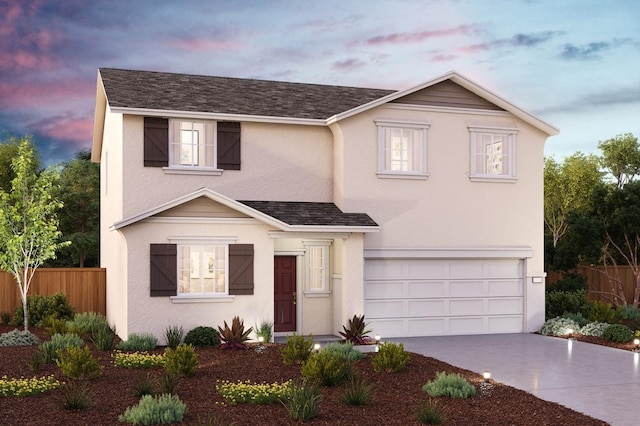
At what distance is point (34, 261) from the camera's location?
19.4m

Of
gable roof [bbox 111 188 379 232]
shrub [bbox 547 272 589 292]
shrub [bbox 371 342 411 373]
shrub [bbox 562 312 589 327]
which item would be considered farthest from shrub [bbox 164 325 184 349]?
shrub [bbox 547 272 589 292]

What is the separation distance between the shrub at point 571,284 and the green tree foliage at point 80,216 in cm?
2258

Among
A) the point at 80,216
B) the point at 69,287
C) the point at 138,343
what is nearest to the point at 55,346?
the point at 138,343

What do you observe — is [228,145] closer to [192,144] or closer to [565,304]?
[192,144]

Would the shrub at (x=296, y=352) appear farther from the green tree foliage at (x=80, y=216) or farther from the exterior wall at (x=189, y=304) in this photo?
the green tree foliage at (x=80, y=216)

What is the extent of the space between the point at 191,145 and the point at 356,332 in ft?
20.8

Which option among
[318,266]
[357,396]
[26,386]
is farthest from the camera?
[318,266]

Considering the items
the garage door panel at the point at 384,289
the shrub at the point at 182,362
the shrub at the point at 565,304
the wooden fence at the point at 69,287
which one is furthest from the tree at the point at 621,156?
the shrub at the point at 182,362

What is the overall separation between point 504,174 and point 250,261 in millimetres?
7806

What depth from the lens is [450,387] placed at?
36.8ft

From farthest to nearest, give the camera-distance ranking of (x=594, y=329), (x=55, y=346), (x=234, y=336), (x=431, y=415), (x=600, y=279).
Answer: (x=600, y=279), (x=594, y=329), (x=234, y=336), (x=55, y=346), (x=431, y=415)

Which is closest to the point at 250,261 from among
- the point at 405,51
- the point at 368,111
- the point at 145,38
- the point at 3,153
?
the point at 368,111

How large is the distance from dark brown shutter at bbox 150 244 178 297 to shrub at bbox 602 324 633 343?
10.7 meters

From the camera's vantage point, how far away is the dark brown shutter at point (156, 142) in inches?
714
